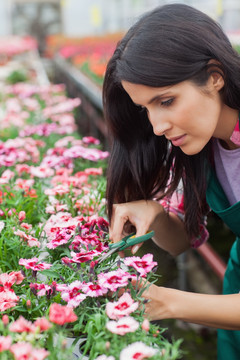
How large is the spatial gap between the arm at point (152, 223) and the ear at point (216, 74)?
43cm

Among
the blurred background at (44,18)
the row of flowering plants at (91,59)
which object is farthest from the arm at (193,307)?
the blurred background at (44,18)

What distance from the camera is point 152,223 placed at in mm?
1621

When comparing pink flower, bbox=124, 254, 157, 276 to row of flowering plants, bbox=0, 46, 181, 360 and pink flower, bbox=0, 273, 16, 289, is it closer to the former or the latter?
row of flowering plants, bbox=0, 46, 181, 360

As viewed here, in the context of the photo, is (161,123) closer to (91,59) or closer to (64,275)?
(64,275)

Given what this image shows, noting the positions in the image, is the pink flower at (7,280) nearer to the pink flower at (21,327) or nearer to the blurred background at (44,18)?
the pink flower at (21,327)

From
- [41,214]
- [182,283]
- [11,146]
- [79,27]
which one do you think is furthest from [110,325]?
[79,27]

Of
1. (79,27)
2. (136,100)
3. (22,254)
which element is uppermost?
(136,100)

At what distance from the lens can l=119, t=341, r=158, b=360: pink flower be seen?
82 cm

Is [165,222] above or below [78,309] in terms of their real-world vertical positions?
below

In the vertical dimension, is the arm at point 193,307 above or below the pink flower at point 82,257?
below

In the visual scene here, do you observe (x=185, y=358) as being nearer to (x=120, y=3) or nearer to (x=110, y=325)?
(x=110, y=325)

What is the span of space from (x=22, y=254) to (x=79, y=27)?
19298 millimetres

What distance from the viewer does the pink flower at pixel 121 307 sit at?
92 cm

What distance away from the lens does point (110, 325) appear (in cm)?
88
